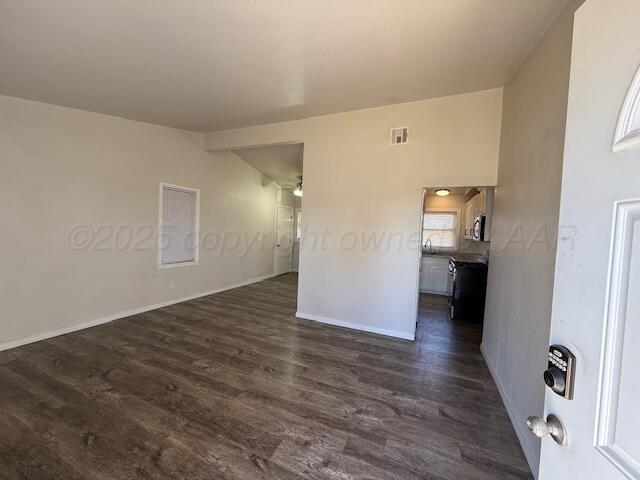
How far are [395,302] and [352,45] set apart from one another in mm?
Result: 2956

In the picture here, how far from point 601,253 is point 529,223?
1.77 m

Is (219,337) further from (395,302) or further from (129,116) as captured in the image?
(129,116)

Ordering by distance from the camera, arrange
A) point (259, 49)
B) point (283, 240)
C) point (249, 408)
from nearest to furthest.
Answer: point (249, 408) → point (259, 49) → point (283, 240)

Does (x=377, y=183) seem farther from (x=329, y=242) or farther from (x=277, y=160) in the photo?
(x=277, y=160)

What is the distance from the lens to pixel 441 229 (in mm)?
6504

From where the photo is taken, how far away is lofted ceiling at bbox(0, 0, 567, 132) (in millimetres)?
1863

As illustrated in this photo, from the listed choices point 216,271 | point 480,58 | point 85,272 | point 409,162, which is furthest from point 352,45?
point 216,271

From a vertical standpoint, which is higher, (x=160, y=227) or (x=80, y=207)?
(x=80, y=207)

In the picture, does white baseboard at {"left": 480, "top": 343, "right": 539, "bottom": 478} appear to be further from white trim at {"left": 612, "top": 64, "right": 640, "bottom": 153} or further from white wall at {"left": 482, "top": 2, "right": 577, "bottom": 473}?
white trim at {"left": 612, "top": 64, "right": 640, "bottom": 153}

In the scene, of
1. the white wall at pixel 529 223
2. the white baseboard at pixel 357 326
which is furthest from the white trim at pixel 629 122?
the white baseboard at pixel 357 326

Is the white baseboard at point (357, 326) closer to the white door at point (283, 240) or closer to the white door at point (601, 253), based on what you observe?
the white door at point (601, 253)

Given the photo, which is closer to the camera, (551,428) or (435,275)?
(551,428)

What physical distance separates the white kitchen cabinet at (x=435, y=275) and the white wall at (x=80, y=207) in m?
4.78

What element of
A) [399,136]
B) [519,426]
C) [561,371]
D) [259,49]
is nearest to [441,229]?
[399,136]
